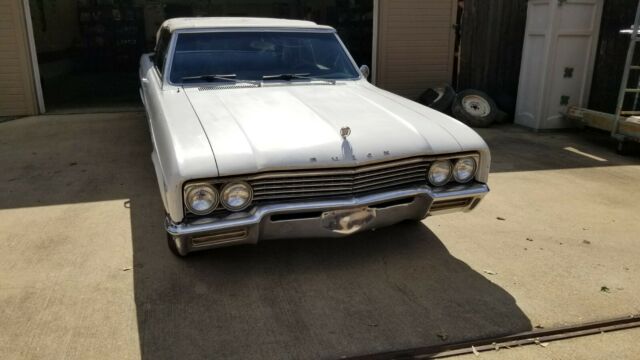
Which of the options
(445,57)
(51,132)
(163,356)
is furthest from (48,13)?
(163,356)

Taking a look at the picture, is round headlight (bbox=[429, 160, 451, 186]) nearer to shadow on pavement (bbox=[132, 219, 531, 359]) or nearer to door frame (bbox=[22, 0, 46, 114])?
shadow on pavement (bbox=[132, 219, 531, 359])

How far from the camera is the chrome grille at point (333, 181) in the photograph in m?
2.96

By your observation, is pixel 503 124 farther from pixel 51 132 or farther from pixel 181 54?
pixel 51 132

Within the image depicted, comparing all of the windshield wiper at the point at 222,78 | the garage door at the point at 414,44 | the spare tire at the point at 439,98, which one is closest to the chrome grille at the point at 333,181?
the windshield wiper at the point at 222,78

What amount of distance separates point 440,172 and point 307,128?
2.96ft

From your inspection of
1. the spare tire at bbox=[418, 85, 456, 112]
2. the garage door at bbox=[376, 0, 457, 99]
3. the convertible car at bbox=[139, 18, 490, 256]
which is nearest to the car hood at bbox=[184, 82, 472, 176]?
the convertible car at bbox=[139, 18, 490, 256]

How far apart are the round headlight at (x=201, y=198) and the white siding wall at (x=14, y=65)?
23.0 ft

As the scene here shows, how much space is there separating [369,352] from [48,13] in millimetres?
15583

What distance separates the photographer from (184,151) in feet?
9.54

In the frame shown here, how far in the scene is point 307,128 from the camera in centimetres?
327

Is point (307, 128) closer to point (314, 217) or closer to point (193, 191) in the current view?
point (314, 217)

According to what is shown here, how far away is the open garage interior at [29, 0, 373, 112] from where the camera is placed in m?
13.6

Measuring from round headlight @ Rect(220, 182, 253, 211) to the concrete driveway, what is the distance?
0.60 metres

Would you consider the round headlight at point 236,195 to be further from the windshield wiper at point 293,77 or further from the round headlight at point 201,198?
the windshield wiper at point 293,77
